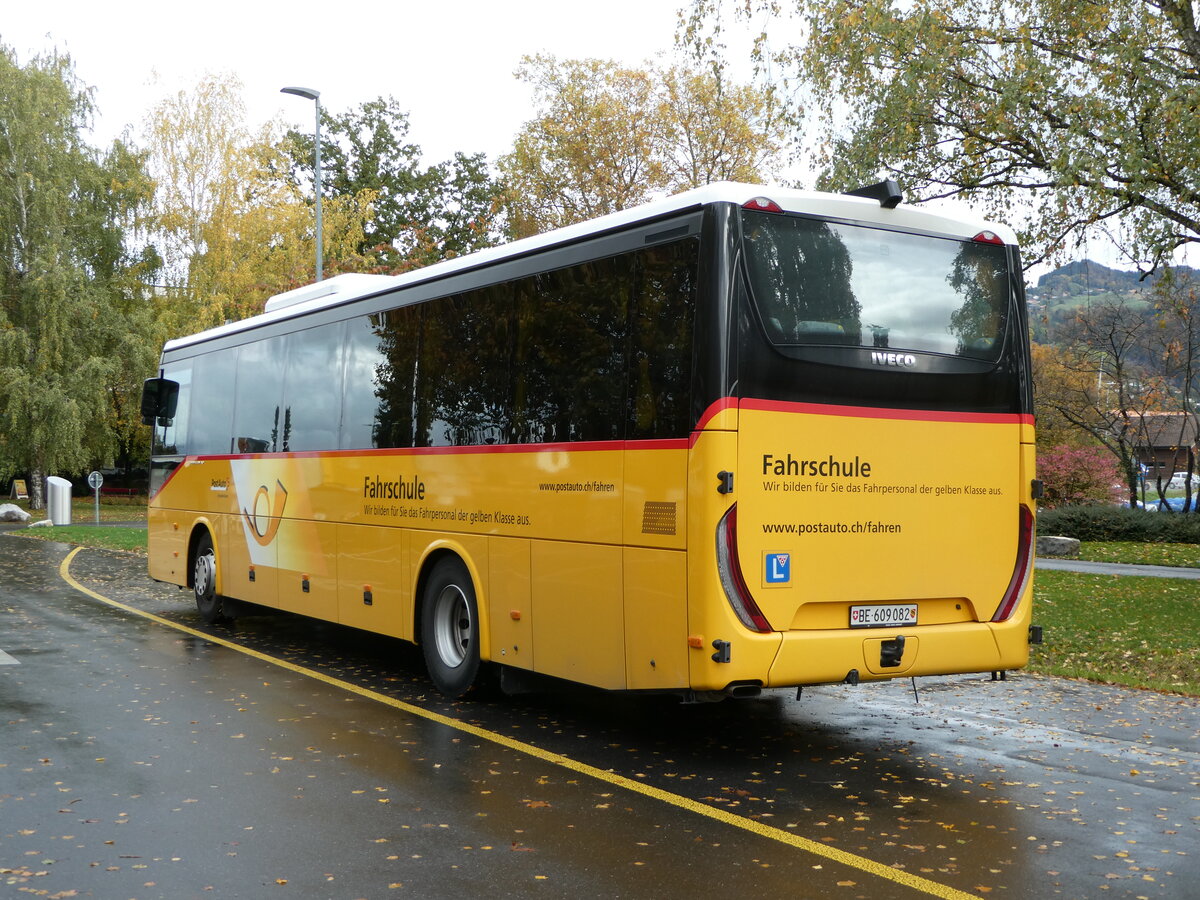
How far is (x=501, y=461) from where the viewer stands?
8945 millimetres

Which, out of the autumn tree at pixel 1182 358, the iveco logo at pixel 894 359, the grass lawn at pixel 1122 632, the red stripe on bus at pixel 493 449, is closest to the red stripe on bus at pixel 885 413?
the iveco logo at pixel 894 359

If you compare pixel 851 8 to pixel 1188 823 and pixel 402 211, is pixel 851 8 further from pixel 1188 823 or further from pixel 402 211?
pixel 402 211

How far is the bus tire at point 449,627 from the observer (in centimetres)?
942

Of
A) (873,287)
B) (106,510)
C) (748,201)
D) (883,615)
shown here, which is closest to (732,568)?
(883,615)

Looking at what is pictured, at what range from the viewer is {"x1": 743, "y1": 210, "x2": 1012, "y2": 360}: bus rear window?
287 inches

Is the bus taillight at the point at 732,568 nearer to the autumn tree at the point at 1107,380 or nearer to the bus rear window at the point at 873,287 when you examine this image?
the bus rear window at the point at 873,287

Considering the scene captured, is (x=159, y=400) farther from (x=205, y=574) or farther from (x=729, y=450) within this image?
(x=729, y=450)

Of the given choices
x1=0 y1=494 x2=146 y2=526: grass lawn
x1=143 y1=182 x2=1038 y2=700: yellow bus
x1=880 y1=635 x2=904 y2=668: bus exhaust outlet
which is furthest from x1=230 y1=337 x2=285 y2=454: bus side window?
x1=0 y1=494 x2=146 y2=526: grass lawn

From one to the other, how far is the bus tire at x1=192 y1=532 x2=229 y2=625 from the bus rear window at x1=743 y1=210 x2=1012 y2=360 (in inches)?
Result: 357

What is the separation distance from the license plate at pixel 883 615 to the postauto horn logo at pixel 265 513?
22.0 ft

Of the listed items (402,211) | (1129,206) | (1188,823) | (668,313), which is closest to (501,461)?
(668,313)

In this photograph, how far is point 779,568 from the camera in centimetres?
718

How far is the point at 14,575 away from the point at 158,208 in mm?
26152

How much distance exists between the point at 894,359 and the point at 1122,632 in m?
7.71
